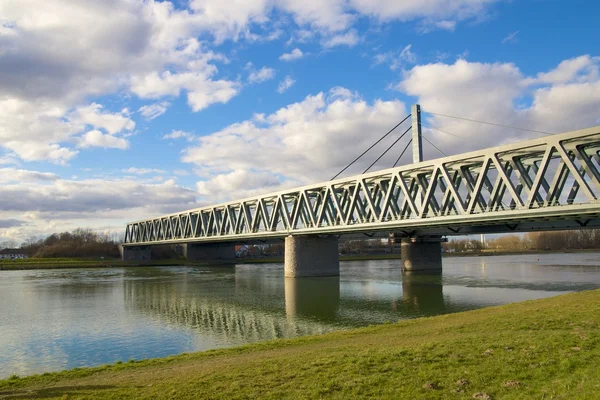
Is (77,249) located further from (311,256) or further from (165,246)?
(311,256)

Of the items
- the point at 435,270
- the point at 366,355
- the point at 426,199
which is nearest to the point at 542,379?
the point at 366,355

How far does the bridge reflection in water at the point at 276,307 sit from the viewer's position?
2483 cm

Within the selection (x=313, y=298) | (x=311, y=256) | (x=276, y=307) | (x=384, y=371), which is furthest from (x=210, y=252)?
(x=384, y=371)

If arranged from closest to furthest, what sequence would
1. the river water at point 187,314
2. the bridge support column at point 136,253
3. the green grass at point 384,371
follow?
1. the green grass at point 384,371
2. the river water at point 187,314
3. the bridge support column at point 136,253

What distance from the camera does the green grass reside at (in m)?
9.14

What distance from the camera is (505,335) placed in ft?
45.6

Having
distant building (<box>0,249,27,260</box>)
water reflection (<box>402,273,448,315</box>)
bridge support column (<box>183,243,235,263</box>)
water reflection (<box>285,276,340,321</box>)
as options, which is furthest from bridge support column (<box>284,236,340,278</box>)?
distant building (<box>0,249,27,260</box>)

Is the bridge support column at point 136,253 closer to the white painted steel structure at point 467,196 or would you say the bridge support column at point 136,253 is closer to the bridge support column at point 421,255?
the white painted steel structure at point 467,196

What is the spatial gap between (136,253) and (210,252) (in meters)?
34.0

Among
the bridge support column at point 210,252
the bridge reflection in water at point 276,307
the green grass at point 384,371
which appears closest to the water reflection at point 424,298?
the bridge reflection in water at point 276,307

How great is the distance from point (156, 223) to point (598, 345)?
138 meters

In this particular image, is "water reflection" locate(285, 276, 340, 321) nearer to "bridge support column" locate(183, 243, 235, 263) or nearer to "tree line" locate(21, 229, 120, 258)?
"bridge support column" locate(183, 243, 235, 263)

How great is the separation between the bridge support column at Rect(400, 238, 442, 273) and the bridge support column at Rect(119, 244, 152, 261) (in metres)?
95.0

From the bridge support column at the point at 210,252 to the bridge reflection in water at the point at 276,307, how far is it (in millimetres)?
67509
